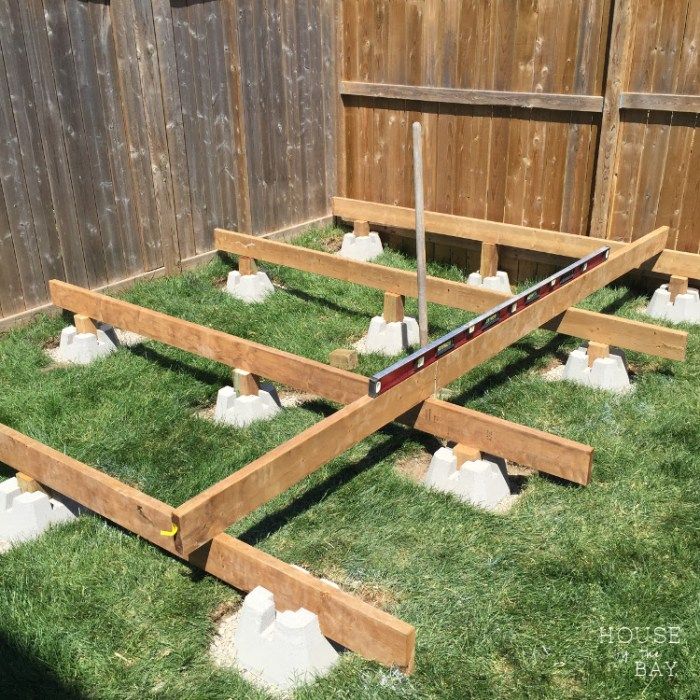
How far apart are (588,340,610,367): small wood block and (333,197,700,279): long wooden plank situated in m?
1.57

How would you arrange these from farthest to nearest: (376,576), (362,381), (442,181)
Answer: (442,181)
(362,381)
(376,576)

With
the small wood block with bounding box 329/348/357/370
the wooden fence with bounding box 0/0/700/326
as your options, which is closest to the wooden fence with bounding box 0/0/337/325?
the wooden fence with bounding box 0/0/700/326

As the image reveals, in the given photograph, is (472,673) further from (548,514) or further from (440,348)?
(440,348)

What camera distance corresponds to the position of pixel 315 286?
797 centimetres

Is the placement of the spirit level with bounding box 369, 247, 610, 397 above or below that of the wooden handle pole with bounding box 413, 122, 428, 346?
below

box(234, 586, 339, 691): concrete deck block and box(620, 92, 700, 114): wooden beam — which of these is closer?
box(234, 586, 339, 691): concrete deck block

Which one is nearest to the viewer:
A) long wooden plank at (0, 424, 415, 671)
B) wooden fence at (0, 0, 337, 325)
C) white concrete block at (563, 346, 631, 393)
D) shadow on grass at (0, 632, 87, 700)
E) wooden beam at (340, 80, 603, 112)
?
long wooden plank at (0, 424, 415, 671)

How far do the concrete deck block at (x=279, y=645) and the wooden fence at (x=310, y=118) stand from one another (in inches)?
172

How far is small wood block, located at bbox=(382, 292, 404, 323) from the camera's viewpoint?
21.3ft

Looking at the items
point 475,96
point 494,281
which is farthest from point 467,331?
point 475,96

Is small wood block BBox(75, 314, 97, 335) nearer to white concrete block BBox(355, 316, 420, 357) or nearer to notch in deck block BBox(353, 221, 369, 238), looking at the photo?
white concrete block BBox(355, 316, 420, 357)

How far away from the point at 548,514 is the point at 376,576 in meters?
1.04

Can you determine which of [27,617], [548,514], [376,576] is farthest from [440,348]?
[27,617]

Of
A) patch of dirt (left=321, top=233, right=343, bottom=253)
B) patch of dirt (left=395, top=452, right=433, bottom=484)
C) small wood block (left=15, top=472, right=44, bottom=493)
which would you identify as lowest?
patch of dirt (left=321, top=233, right=343, bottom=253)
